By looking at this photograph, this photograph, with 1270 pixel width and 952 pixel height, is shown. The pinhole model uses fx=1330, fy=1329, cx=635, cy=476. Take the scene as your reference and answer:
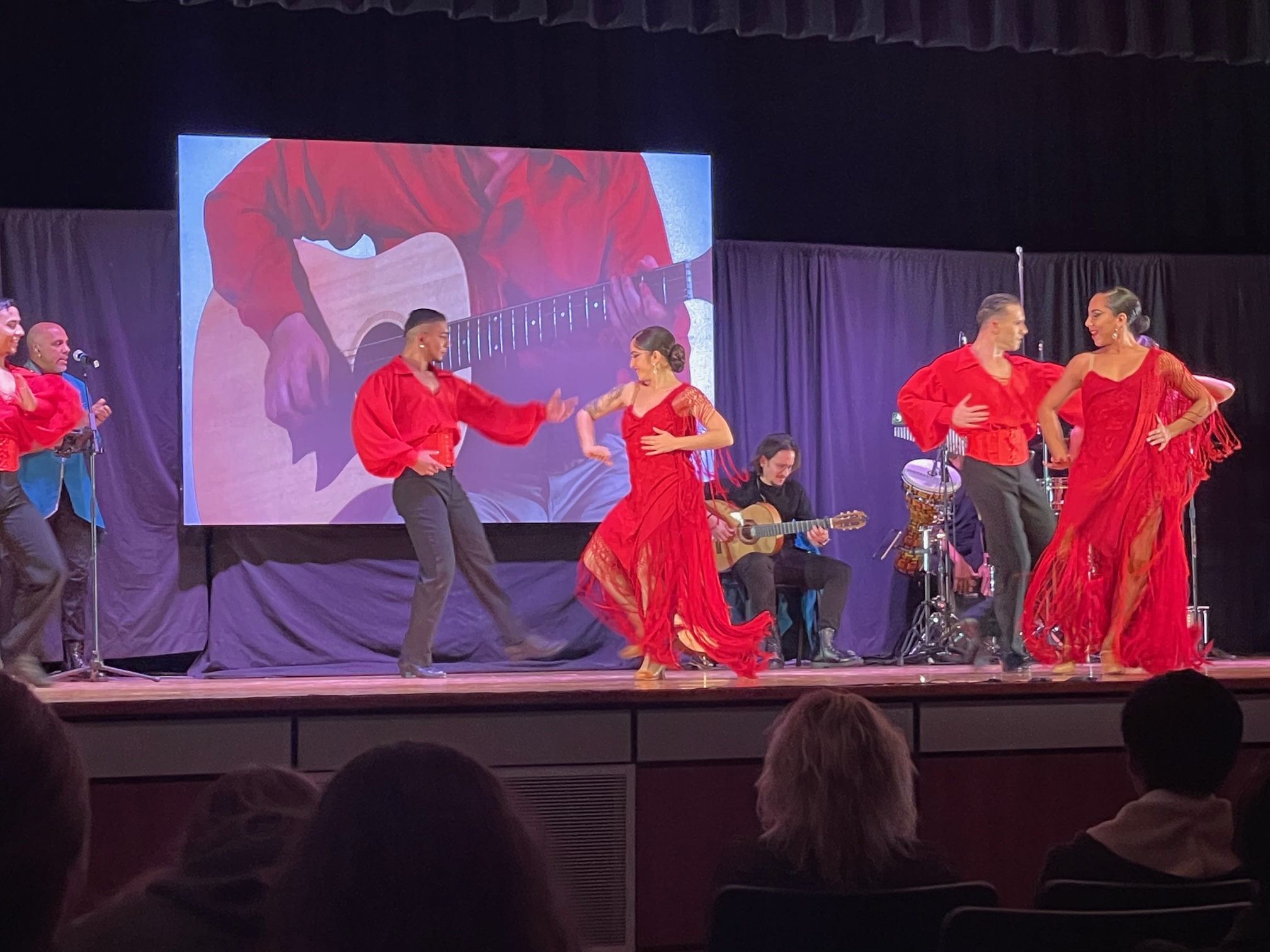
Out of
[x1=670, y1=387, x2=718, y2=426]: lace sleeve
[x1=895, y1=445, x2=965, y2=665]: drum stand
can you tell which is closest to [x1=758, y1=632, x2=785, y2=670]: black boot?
[x1=895, y1=445, x2=965, y2=665]: drum stand

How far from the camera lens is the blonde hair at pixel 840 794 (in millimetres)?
2238

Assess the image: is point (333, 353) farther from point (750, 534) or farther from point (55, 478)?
point (750, 534)

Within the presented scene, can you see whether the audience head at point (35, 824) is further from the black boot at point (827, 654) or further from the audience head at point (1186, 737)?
the black boot at point (827, 654)

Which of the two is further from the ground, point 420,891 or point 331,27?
point 331,27

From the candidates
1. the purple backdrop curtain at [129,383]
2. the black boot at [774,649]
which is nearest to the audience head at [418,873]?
the black boot at [774,649]

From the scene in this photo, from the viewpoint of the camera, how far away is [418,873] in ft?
4.01

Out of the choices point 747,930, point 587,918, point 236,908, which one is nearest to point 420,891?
point 236,908

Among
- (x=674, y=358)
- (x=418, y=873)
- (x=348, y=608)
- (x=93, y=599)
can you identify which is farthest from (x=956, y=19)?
(x=418, y=873)

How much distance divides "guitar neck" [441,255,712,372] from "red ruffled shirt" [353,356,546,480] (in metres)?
1.40

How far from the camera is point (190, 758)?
4012 mm

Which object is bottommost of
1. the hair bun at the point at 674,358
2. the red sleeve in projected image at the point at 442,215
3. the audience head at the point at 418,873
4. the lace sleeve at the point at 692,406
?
the audience head at the point at 418,873

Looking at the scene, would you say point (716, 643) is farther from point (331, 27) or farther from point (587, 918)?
point (331, 27)

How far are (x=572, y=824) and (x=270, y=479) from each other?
414 centimetres

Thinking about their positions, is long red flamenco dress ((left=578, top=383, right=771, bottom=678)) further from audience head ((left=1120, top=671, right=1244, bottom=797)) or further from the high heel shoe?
audience head ((left=1120, top=671, right=1244, bottom=797))
